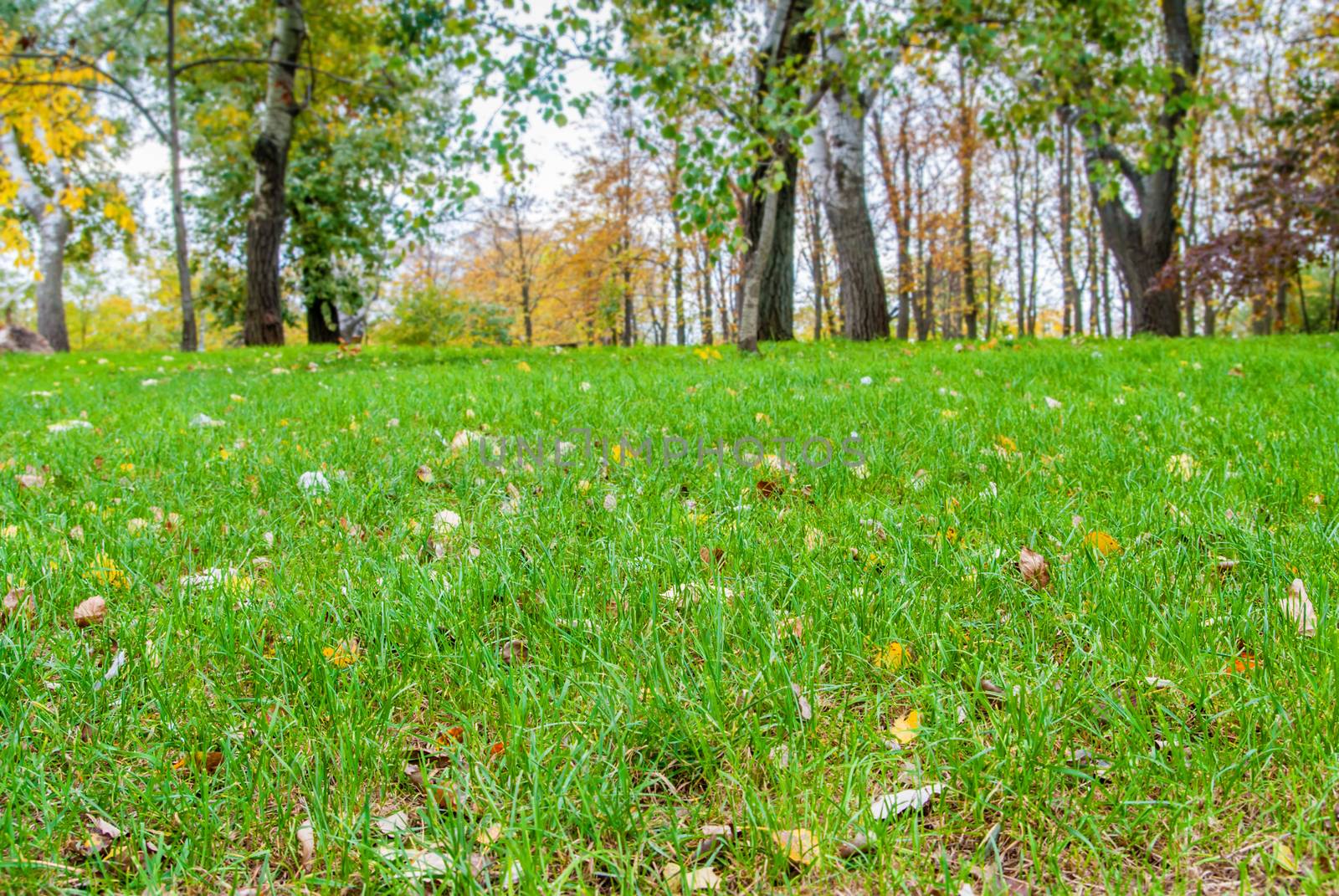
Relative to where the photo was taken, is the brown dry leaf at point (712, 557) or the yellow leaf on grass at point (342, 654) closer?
the yellow leaf on grass at point (342, 654)

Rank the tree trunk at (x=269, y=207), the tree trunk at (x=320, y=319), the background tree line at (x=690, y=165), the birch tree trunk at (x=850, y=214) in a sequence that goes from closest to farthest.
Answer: the background tree line at (x=690, y=165), the birch tree trunk at (x=850, y=214), the tree trunk at (x=269, y=207), the tree trunk at (x=320, y=319)

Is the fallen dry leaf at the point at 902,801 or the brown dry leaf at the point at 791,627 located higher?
the brown dry leaf at the point at 791,627

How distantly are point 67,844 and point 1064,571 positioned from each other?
1905 mm

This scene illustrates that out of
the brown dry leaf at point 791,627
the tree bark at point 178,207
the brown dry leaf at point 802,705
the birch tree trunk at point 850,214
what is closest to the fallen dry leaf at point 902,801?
the brown dry leaf at point 802,705

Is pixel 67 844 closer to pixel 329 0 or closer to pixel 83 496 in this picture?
pixel 83 496

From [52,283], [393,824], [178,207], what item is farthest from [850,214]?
[52,283]

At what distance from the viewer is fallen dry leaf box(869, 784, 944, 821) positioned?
1.05 metres

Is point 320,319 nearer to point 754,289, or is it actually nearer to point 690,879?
point 754,289

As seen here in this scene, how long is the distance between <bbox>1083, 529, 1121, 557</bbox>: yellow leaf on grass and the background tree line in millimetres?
4219

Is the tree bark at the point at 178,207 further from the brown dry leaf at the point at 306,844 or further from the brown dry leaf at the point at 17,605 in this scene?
the brown dry leaf at the point at 306,844

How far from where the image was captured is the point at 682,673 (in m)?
1.35

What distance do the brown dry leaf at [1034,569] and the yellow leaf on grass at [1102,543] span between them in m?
0.12

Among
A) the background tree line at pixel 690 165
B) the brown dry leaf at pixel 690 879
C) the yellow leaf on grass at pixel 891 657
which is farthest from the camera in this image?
the background tree line at pixel 690 165

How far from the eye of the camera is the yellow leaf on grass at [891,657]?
4.54ft
